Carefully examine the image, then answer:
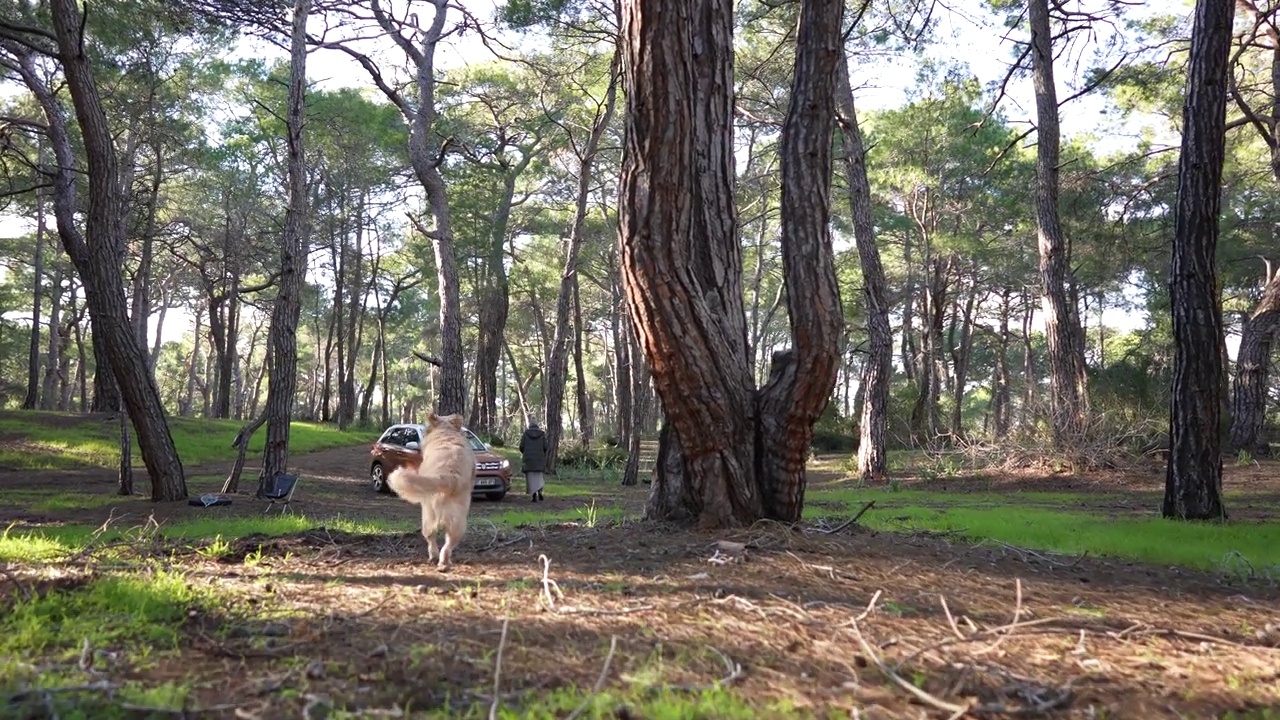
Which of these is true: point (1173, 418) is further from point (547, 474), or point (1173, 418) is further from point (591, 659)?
point (547, 474)

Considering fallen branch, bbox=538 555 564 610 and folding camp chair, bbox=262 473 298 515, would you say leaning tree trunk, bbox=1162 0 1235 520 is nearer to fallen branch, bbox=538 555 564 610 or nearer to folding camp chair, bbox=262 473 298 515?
fallen branch, bbox=538 555 564 610

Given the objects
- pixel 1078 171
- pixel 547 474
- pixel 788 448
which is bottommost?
pixel 547 474

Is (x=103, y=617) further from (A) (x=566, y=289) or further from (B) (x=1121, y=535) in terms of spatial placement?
(A) (x=566, y=289)

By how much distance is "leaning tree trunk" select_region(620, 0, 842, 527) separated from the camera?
4.71 metres

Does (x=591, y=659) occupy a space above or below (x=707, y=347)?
below

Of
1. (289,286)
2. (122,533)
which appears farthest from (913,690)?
(289,286)

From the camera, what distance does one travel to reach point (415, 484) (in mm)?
4078

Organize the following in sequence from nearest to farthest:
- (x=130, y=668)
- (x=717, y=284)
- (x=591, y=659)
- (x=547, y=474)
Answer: (x=130, y=668)
(x=591, y=659)
(x=717, y=284)
(x=547, y=474)

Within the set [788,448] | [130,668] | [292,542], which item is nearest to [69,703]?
[130,668]

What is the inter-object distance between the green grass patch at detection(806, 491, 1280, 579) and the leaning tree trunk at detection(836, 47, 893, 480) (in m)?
6.19

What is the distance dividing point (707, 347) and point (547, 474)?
51.1ft

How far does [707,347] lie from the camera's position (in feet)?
15.8

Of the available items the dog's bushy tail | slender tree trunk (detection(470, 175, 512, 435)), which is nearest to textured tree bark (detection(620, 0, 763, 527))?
the dog's bushy tail

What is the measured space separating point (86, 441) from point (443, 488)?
19.0 meters
